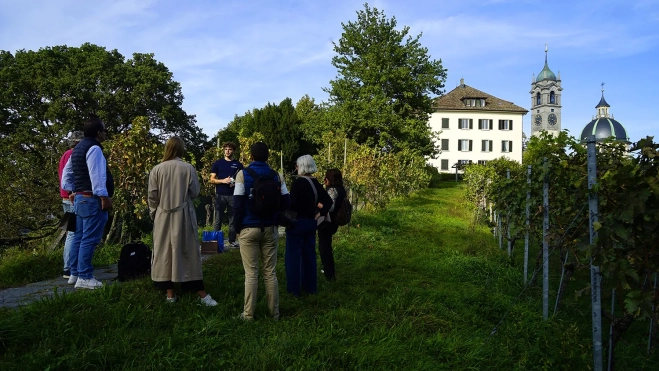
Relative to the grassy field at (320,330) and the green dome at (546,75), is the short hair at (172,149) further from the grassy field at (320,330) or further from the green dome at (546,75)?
the green dome at (546,75)

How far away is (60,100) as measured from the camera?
2580 centimetres

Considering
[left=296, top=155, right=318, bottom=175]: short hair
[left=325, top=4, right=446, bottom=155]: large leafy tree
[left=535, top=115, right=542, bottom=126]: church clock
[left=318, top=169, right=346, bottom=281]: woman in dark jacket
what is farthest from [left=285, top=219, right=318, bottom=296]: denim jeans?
[left=535, top=115, right=542, bottom=126]: church clock

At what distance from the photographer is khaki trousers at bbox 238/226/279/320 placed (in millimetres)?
4316

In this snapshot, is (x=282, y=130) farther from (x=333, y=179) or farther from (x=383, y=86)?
(x=333, y=179)

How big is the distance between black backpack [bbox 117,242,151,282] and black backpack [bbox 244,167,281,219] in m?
2.03

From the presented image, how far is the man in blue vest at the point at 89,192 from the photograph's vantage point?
16.3 ft

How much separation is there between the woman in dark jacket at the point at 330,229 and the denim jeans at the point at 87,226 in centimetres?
261

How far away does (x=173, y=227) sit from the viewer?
14.7 ft

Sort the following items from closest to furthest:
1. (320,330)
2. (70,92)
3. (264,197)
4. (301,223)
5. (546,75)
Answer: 1. (320,330)
2. (264,197)
3. (301,223)
4. (70,92)
5. (546,75)

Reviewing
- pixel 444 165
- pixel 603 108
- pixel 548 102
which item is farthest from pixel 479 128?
pixel 603 108

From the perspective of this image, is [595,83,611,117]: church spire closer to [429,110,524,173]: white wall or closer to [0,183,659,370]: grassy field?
[429,110,524,173]: white wall

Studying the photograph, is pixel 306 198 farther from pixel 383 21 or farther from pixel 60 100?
pixel 383 21

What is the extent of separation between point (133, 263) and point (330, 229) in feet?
8.01

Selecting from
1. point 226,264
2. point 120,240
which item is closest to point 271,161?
point 120,240
